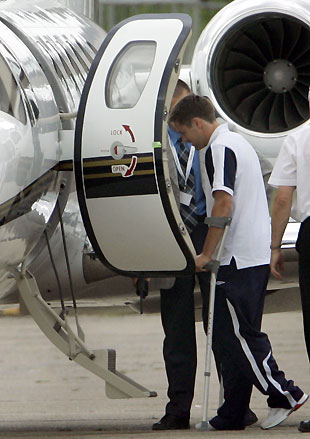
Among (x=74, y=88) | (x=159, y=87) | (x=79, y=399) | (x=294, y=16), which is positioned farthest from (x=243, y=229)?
(x=79, y=399)

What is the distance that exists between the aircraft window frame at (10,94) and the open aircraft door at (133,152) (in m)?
0.43

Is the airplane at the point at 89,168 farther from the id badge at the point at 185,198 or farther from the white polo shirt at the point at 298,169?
the white polo shirt at the point at 298,169

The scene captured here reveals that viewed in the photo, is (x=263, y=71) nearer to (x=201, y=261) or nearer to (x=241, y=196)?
(x=241, y=196)

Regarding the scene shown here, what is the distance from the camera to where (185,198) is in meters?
7.79

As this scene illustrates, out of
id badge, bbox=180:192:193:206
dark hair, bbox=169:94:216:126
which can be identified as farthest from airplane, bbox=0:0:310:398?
id badge, bbox=180:192:193:206

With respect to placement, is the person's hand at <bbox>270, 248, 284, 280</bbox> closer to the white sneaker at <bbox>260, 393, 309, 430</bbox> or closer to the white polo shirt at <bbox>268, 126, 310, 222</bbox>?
the white polo shirt at <bbox>268, 126, 310, 222</bbox>

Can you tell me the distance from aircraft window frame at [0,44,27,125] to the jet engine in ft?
8.79

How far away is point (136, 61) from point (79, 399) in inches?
171

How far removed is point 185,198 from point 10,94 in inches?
55.3

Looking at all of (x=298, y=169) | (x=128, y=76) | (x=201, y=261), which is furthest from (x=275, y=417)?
(x=128, y=76)

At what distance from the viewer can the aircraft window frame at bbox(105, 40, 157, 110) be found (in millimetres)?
7301

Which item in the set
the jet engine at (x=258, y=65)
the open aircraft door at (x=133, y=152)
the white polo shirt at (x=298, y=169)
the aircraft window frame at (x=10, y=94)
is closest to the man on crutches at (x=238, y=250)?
Answer: the white polo shirt at (x=298, y=169)

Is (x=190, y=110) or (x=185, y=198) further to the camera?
(x=185, y=198)

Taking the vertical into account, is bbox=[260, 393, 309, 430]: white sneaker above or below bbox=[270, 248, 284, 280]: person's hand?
below
